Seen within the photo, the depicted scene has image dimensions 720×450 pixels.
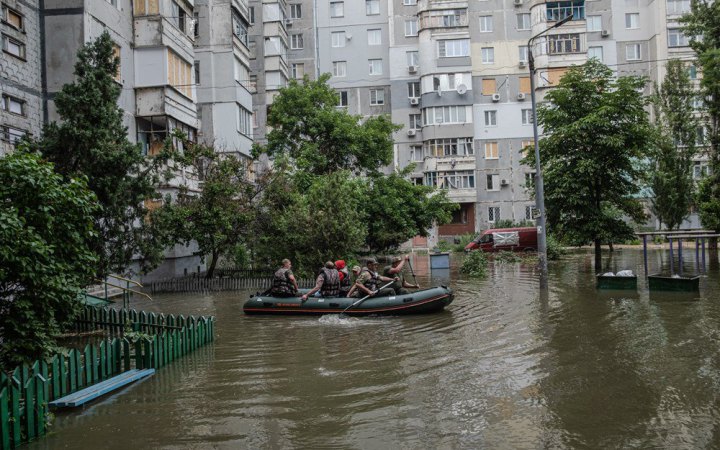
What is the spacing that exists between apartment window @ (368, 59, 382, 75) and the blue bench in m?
48.4

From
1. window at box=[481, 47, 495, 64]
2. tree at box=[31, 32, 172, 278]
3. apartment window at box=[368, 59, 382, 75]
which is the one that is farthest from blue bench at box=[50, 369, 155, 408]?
window at box=[481, 47, 495, 64]

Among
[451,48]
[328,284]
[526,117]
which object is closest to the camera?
[328,284]

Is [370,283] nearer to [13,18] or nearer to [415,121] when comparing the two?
[13,18]

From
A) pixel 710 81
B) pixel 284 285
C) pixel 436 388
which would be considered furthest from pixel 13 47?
pixel 710 81

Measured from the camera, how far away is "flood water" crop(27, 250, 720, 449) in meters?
7.84

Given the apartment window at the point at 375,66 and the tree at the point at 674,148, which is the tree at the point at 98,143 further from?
the apartment window at the point at 375,66

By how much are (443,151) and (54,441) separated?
46498mm

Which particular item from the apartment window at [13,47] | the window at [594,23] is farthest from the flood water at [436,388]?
the window at [594,23]

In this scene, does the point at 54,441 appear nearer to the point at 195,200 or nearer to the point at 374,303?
the point at 374,303

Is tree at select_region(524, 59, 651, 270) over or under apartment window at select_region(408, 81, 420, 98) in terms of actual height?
under

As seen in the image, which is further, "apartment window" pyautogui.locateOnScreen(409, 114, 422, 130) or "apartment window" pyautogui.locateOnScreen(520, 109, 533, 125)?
"apartment window" pyautogui.locateOnScreen(409, 114, 422, 130)

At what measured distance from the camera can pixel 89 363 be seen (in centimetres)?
1009

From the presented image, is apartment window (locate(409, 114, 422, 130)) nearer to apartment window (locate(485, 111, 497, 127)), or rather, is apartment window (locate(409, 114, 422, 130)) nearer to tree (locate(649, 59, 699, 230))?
apartment window (locate(485, 111, 497, 127))

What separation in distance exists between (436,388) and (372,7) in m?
51.6
